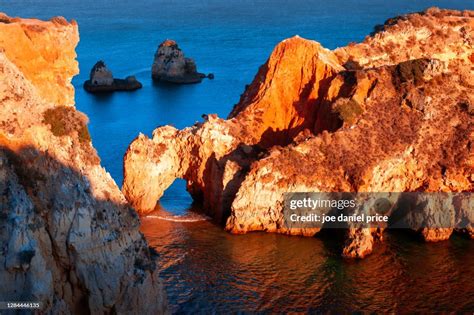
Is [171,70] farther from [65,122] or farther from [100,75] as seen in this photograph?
[65,122]

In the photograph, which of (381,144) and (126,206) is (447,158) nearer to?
(381,144)

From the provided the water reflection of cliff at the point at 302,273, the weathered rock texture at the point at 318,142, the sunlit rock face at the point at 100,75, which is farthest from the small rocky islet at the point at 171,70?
the water reflection of cliff at the point at 302,273

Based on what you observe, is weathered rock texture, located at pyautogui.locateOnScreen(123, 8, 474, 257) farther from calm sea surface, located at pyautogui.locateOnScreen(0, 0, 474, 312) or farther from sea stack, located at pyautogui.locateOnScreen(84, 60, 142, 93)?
sea stack, located at pyautogui.locateOnScreen(84, 60, 142, 93)

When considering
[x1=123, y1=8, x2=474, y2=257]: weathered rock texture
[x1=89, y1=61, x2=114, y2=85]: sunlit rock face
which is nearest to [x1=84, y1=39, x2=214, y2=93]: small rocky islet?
[x1=89, y1=61, x2=114, y2=85]: sunlit rock face
